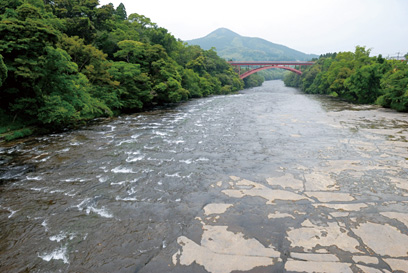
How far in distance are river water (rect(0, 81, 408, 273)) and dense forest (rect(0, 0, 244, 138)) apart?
3.12 meters

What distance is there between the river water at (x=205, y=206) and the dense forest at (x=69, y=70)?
3.12 metres

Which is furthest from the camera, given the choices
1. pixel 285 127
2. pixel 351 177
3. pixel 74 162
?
pixel 285 127

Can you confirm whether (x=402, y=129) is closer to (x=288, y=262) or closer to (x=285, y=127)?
(x=285, y=127)

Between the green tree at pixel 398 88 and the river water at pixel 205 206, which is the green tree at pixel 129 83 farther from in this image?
the green tree at pixel 398 88

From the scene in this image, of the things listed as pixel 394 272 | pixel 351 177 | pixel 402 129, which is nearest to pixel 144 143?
pixel 351 177

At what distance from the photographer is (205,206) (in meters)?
6.39

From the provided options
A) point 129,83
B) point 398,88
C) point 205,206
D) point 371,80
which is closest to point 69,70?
point 129,83

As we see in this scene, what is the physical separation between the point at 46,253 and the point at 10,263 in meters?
0.58

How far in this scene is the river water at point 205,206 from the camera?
14.9ft

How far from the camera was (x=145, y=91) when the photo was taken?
23969 millimetres

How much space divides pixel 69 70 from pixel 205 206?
44.6 feet

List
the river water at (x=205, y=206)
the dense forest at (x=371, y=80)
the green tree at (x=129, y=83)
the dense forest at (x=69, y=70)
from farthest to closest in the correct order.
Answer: the dense forest at (x=371, y=80) < the green tree at (x=129, y=83) < the dense forest at (x=69, y=70) < the river water at (x=205, y=206)

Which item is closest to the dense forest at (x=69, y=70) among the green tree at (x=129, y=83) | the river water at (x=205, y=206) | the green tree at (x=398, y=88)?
the green tree at (x=129, y=83)

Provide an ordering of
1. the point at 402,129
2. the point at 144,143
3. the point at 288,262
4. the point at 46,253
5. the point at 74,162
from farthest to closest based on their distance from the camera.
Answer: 1. the point at 402,129
2. the point at 144,143
3. the point at 74,162
4. the point at 46,253
5. the point at 288,262
